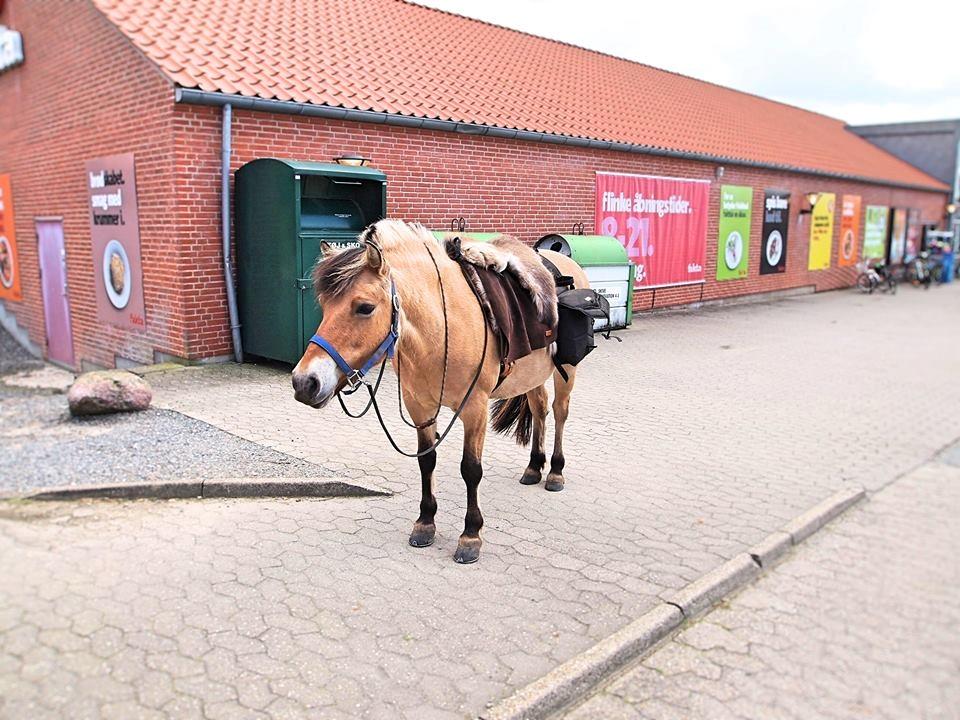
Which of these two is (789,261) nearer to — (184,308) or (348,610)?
(184,308)

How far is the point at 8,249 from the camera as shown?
1436 cm

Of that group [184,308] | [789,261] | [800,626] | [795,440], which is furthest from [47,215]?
[789,261]

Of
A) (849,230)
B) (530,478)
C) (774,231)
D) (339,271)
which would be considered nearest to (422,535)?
(530,478)

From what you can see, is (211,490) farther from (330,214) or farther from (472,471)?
(330,214)

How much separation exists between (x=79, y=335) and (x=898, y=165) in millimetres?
31946

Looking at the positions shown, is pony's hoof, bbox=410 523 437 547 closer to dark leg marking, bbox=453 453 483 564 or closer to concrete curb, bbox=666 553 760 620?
dark leg marking, bbox=453 453 483 564

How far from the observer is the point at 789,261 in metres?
21.5

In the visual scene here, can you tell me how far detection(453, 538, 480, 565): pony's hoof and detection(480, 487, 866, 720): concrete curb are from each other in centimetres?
103

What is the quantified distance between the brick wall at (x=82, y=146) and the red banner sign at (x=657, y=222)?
325 inches

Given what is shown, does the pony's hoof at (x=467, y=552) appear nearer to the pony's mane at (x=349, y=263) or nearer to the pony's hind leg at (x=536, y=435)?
the pony's hind leg at (x=536, y=435)

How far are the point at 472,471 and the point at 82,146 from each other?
9638 mm

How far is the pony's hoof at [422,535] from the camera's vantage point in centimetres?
452

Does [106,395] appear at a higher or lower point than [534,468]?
higher

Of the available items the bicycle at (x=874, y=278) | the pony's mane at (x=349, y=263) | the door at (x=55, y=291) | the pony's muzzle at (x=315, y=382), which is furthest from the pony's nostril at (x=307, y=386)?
the bicycle at (x=874, y=278)
